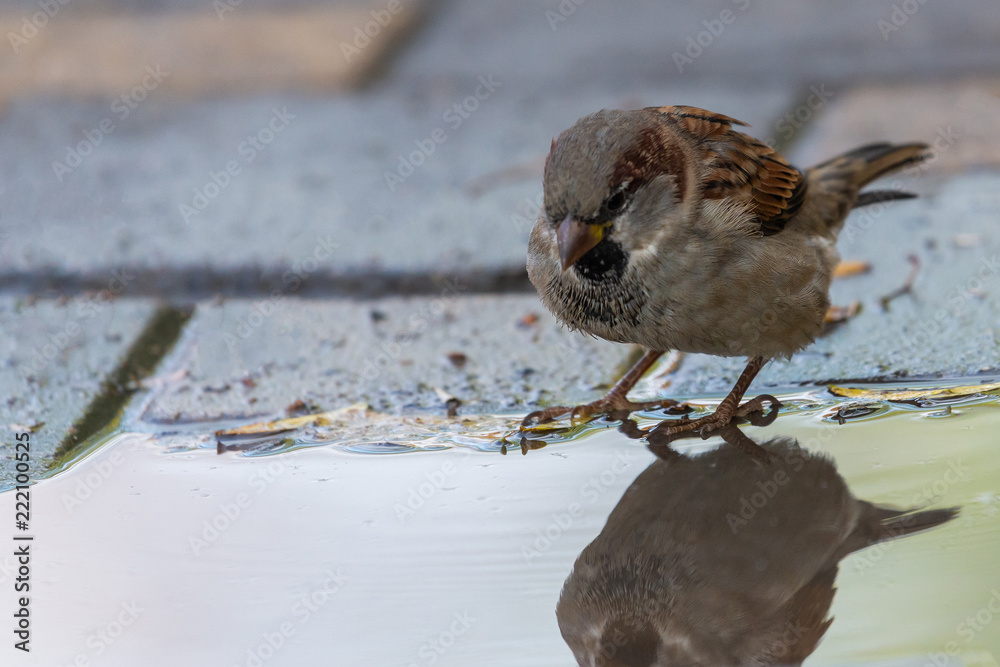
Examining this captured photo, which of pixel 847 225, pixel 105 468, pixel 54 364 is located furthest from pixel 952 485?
pixel 54 364

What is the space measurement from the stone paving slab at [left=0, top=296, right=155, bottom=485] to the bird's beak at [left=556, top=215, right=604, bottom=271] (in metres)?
1.57

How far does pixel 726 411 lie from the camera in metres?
3.05

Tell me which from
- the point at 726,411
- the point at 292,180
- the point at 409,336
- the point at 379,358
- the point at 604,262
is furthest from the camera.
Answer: the point at 292,180

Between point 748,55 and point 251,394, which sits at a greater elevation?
point 748,55

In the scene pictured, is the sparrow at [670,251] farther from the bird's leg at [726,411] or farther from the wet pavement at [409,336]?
the wet pavement at [409,336]

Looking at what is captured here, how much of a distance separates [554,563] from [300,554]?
23.5 inches

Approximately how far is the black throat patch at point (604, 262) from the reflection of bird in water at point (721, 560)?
20.9 inches

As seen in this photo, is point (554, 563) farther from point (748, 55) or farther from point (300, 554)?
point (748, 55)

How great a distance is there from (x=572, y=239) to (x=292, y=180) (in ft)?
8.27

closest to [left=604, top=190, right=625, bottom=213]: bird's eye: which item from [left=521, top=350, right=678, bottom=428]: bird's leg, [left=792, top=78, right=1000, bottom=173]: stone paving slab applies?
[left=521, top=350, right=678, bottom=428]: bird's leg

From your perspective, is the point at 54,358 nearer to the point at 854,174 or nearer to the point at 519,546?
the point at 519,546

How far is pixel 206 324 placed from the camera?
12.6 ft

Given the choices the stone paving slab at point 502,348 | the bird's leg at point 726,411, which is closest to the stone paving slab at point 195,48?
the stone paving slab at point 502,348

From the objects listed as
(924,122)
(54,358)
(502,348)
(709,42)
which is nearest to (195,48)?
(709,42)
